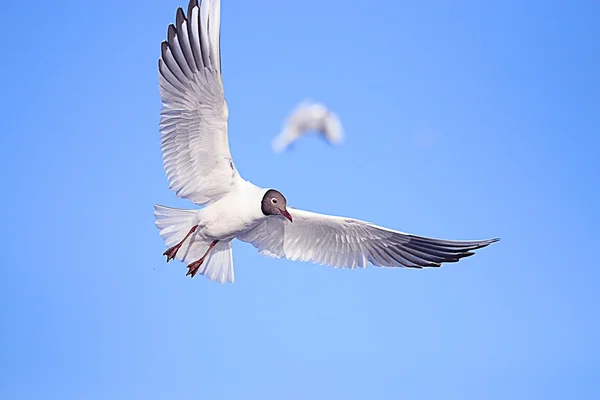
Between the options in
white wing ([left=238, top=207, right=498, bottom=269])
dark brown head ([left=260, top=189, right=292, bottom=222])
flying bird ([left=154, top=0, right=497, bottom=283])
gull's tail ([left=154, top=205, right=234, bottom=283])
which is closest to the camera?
flying bird ([left=154, top=0, right=497, bottom=283])

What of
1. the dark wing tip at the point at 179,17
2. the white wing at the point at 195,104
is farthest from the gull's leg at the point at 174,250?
the dark wing tip at the point at 179,17

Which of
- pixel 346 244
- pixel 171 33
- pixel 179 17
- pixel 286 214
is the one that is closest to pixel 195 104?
pixel 171 33

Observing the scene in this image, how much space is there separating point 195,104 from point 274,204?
1149mm

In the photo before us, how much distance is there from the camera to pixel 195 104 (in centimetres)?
715

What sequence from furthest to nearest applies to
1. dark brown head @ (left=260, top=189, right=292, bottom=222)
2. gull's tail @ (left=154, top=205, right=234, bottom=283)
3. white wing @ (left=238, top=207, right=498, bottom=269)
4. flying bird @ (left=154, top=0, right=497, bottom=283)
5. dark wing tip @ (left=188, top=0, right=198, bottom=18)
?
gull's tail @ (left=154, top=205, right=234, bottom=283), white wing @ (left=238, top=207, right=498, bottom=269), dark brown head @ (left=260, top=189, right=292, bottom=222), flying bird @ (left=154, top=0, right=497, bottom=283), dark wing tip @ (left=188, top=0, right=198, bottom=18)

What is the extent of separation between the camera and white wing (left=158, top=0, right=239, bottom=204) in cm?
700

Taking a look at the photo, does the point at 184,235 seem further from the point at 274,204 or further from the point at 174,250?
the point at 274,204

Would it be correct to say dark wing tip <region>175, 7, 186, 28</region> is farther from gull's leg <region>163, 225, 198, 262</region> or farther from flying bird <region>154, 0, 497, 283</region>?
gull's leg <region>163, 225, 198, 262</region>

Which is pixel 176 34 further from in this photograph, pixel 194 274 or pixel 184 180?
pixel 194 274


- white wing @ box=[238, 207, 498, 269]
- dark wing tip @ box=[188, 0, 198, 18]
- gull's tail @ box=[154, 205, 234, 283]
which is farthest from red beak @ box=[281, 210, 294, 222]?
dark wing tip @ box=[188, 0, 198, 18]

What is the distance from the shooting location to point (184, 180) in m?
7.73

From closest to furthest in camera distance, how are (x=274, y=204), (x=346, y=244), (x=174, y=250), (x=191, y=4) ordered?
1. (x=191, y=4)
2. (x=274, y=204)
3. (x=174, y=250)
4. (x=346, y=244)

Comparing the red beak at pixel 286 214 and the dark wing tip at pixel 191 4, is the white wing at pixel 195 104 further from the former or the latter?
the red beak at pixel 286 214

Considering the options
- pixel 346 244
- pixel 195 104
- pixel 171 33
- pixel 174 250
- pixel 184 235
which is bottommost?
pixel 174 250
